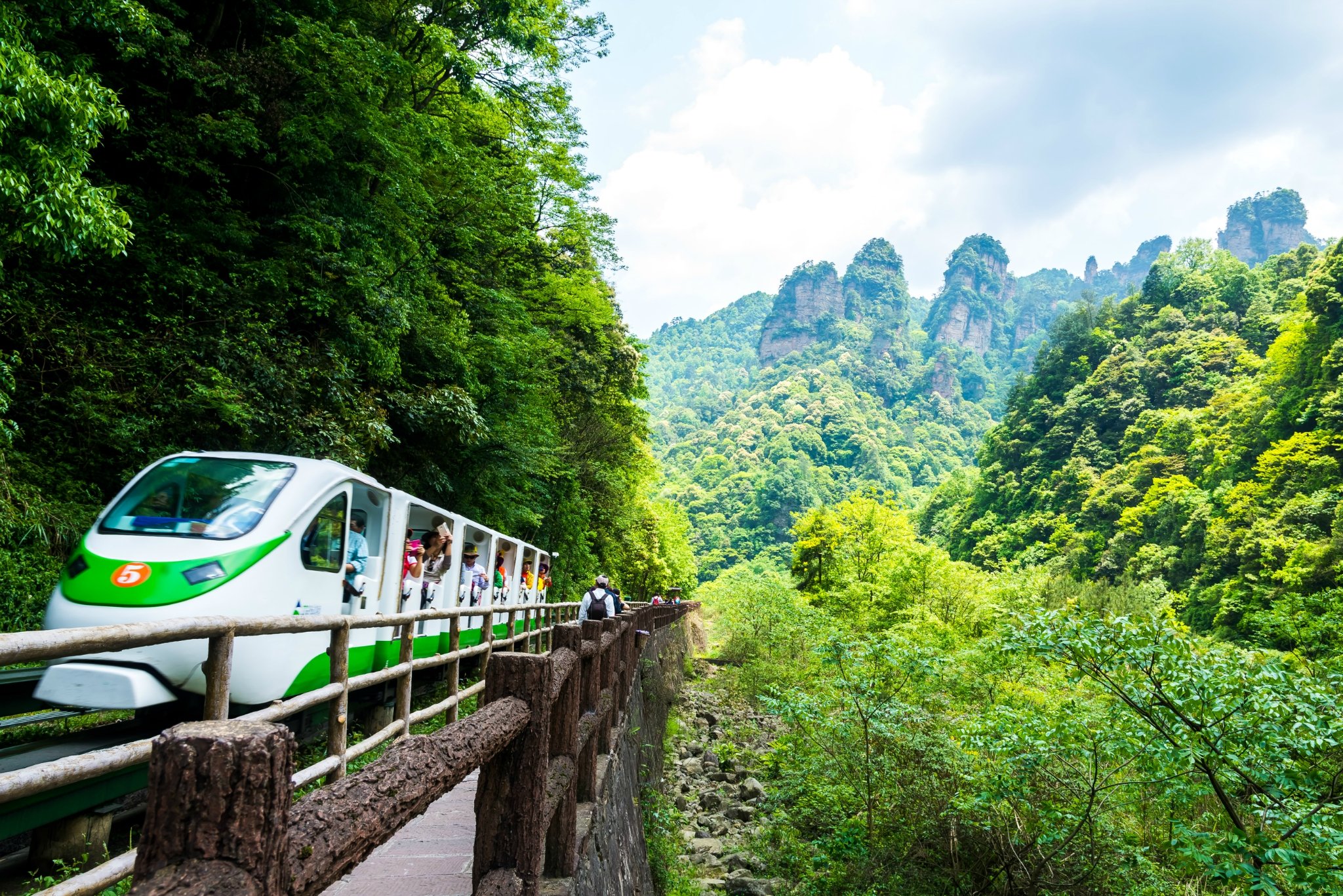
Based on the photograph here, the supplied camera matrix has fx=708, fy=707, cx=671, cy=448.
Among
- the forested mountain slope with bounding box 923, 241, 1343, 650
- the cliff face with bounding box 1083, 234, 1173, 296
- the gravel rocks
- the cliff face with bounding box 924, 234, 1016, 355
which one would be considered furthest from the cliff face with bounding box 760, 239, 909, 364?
the gravel rocks

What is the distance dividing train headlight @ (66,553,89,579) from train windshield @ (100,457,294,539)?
0.27 metres

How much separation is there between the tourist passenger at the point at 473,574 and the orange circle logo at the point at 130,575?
5.44 metres

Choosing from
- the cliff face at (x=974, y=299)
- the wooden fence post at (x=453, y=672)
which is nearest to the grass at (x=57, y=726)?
the wooden fence post at (x=453, y=672)

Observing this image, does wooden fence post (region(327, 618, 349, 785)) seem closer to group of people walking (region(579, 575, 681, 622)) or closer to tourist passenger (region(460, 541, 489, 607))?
group of people walking (region(579, 575, 681, 622))

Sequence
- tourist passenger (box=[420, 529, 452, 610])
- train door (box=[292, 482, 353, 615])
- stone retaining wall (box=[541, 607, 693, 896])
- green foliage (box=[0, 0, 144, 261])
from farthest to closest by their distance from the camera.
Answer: tourist passenger (box=[420, 529, 452, 610]) < train door (box=[292, 482, 353, 615]) < green foliage (box=[0, 0, 144, 261]) < stone retaining wall (box=[541, 607, 693, 896])

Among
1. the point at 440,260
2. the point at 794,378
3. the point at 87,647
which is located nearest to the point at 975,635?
the point at 440,260

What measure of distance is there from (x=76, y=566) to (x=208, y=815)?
5.29 meters

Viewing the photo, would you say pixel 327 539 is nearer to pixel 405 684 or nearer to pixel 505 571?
pixel 405 684

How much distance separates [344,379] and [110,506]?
15.6 feet

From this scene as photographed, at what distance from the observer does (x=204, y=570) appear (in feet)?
15.6

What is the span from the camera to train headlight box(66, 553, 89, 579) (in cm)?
467

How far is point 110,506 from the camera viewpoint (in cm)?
525

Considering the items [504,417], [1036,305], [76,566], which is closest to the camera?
[76,566]

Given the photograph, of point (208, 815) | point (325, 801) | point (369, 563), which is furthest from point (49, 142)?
point (208, 815)
